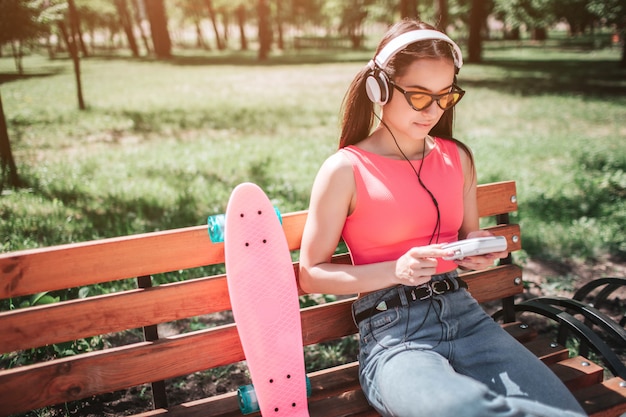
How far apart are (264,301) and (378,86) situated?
93 cm

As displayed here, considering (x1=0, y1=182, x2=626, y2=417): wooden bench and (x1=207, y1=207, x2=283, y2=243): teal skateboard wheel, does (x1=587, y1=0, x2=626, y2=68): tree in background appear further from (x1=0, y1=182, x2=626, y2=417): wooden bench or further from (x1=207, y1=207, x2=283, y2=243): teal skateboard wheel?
(x1=207, y1=207, x2=283, y2=243): teal skateboard wheel

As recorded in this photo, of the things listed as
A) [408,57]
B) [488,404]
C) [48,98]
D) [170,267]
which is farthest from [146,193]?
[48,98]

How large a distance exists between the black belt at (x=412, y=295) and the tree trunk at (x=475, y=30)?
21.3 metres

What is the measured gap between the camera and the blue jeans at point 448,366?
169 cm

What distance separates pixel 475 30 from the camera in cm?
2225

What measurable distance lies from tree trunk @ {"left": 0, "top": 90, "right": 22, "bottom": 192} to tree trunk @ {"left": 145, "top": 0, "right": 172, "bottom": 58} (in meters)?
23.5

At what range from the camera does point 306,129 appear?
9.39 meters

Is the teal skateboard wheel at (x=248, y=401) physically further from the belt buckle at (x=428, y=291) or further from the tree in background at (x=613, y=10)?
the tree in background at (x=613, y=10)

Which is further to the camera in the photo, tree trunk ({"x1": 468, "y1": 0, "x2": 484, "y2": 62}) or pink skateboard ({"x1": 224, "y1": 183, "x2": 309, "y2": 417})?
tree trunk ({"x1": 468, "y1": 0, "x2": 484, "y2": 62})

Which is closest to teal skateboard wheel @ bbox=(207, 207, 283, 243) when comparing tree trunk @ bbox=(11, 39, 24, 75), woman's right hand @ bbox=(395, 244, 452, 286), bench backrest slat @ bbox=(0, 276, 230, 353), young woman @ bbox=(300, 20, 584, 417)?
bench backrest slat @ bbox=(0, 276, 230, 353)

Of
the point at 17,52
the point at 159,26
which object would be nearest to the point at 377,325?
the point at 17,52

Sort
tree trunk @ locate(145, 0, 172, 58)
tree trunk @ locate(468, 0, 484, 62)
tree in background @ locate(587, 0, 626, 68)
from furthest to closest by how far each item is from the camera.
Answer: tree trunk @ locate(145, 0, 172, 58) → tree trunk @ locate(468, 0, 484, 62) → tree in background @ locate(587, 0, 626, 68)

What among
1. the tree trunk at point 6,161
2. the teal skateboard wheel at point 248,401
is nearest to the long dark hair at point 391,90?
the teal skateboard wheel at point 248,401

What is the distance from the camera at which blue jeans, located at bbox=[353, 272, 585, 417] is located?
169cm
